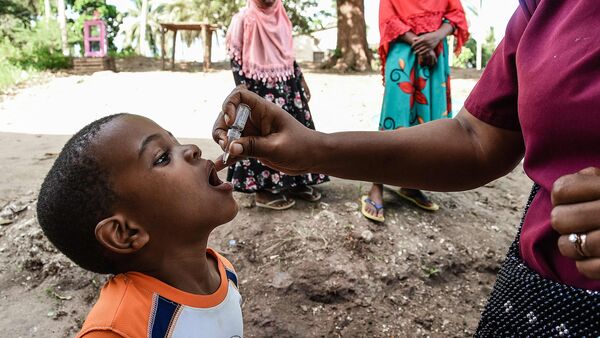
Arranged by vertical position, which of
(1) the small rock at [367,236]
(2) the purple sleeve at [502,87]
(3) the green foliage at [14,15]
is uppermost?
(3) the green foliage at [14,15]

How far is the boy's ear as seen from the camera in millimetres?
1139

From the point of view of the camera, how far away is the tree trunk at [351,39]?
940 centimetres

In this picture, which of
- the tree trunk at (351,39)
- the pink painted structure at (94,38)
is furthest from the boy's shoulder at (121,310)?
the pink painted structure at (94,38)

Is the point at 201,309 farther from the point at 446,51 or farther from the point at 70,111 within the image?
the point at 70,111

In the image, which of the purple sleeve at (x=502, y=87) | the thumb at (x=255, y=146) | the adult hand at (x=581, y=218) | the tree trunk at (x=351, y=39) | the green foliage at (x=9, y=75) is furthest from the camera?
the tree trunk at (x=351, y=39)

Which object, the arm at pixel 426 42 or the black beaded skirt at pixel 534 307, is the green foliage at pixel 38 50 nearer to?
the arm at pixel 426 42

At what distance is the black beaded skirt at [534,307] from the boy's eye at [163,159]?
2.74 feet

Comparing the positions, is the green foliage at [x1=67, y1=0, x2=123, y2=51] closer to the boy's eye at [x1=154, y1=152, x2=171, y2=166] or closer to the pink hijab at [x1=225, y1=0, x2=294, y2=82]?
the pink hijab at [x1=225, y1=0, x2=294, y2=82]

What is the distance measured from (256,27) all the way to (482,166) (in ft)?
7.21

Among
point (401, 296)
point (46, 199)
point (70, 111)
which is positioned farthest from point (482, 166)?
point (70, 111)

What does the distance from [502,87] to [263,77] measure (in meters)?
2.11

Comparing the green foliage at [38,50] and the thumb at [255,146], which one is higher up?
the green foliage at [38,50]

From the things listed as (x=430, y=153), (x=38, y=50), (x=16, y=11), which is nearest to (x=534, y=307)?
(x=430, y=153)

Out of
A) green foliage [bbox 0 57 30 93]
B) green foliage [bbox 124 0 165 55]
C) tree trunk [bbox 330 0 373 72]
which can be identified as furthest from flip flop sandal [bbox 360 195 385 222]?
green foliage [bbox 124 0 165 55]
